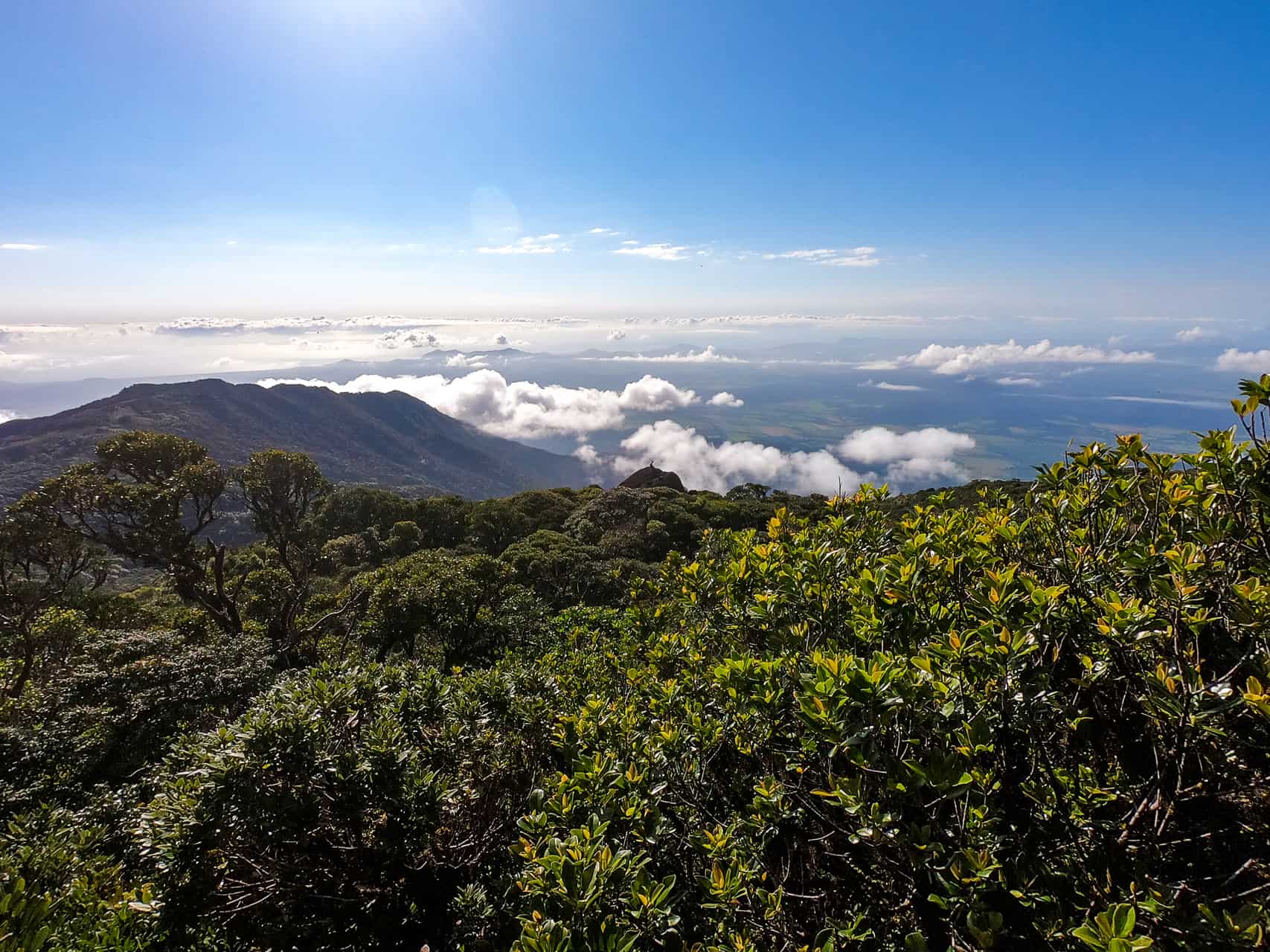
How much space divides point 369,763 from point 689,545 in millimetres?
28074

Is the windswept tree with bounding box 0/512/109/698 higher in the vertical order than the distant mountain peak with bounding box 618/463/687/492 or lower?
higher

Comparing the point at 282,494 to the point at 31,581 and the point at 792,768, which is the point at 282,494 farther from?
the point at 792,768

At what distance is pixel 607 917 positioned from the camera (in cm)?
262

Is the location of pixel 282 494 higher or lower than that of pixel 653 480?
higher

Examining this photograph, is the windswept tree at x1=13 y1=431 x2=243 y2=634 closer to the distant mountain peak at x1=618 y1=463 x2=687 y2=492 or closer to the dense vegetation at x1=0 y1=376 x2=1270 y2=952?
the dense vegetation at x1=0 y1=376 x2=1270 y2=952

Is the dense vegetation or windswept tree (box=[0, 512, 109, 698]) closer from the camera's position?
the dense vegetation

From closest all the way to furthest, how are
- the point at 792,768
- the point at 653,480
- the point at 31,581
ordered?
the point at 792,768 < the point at 31,581 < the point at 653,480

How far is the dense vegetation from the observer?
2570 mm

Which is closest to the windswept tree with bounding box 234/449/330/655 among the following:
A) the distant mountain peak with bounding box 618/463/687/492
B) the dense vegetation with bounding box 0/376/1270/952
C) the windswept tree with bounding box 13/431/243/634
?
the windswept tree with bounding box 13/431/243/634

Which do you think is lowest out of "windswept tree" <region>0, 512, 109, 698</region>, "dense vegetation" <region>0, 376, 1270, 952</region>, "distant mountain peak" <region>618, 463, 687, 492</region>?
"distant mountain peak" <region>618, 463, 687, 492</region>

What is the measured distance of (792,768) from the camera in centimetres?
318

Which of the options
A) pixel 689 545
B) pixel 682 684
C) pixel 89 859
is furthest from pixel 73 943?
pixel 689 545

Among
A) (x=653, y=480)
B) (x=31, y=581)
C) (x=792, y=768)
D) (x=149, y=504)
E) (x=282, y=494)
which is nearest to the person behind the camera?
(x=792, y=768)

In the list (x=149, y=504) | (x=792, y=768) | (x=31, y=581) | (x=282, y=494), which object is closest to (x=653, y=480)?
(x=282, y=494)
